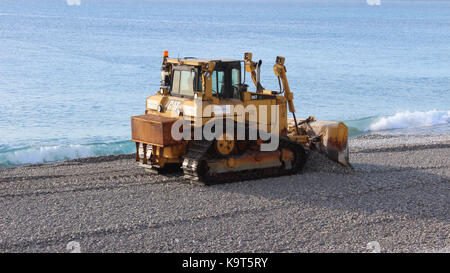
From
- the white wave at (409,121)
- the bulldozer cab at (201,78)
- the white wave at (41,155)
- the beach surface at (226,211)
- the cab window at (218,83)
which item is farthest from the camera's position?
the white wave at (409,121)

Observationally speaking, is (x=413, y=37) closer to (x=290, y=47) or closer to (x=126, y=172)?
(x=290, y=47)

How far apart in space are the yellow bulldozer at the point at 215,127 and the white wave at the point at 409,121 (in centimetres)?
1509

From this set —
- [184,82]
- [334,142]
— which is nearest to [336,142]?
[334,142]

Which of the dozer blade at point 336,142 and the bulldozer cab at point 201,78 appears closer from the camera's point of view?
the bulldozer cab at point 201,78

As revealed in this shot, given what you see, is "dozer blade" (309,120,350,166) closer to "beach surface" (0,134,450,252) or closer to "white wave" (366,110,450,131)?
"beach surface" (0,134,450,252)

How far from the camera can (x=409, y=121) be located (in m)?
29.9

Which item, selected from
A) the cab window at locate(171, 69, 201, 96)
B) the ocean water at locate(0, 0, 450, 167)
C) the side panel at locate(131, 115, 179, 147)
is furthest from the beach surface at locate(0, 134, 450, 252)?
the ocean water at locate(0, 0, 450, 167)

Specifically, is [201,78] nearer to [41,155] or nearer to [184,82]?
[184,82]

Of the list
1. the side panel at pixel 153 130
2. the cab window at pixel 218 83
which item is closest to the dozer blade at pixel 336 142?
the cab window at pixel 218 83

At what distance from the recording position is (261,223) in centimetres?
1107

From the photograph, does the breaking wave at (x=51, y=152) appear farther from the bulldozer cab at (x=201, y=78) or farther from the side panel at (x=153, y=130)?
the bulldozer cab at (x=201, y=78)

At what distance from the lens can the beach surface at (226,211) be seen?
33.1 feet

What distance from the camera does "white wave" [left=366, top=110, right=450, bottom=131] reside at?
95.6ft
